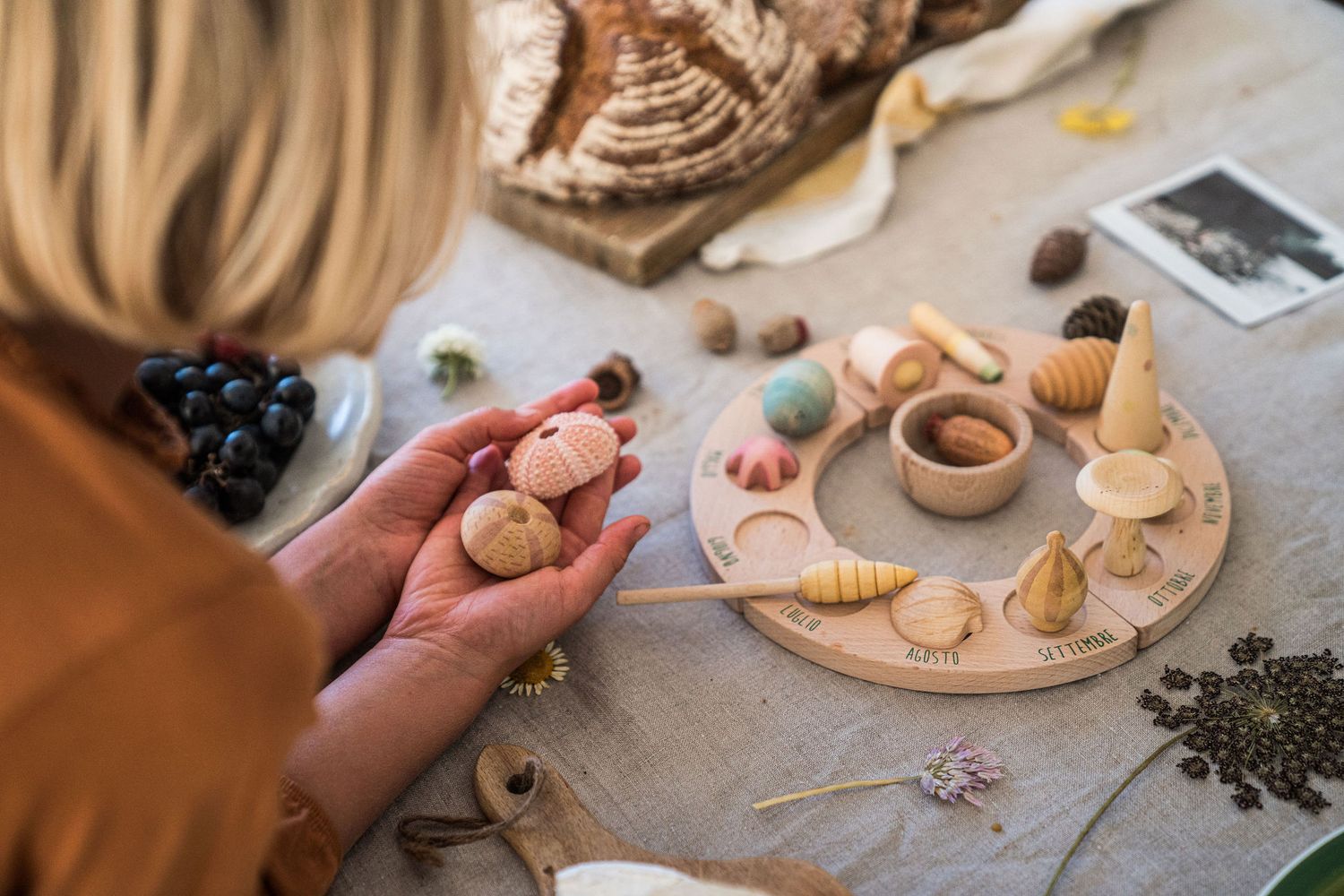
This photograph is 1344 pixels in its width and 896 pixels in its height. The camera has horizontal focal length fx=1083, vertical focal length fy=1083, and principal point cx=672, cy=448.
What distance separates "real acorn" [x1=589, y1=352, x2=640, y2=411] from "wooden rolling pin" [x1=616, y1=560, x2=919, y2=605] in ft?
1.09

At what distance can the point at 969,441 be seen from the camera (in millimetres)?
986

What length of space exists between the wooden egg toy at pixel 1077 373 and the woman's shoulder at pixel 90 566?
74cm

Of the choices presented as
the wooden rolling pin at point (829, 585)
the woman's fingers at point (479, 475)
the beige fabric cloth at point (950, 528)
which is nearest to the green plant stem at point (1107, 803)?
the beige fabric cloth at point (950, 528)

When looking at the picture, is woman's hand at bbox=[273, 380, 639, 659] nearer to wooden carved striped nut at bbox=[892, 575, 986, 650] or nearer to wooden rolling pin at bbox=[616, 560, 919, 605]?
wooden rolling pin at bbox=[616, 560, 919, 605]

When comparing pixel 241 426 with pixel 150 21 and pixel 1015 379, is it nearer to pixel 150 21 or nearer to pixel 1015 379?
pixel 150 21

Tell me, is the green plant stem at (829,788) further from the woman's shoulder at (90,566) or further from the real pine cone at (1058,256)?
the real pine cone at (1058,256)

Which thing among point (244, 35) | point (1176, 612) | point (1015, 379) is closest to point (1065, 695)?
point (1176, 612)

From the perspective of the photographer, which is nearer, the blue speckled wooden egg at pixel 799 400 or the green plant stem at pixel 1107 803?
the green plant stem at pixel 1107 803

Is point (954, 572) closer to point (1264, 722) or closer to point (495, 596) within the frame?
point (1264, 722)

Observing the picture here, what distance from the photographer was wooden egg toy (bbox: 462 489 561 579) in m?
0.89

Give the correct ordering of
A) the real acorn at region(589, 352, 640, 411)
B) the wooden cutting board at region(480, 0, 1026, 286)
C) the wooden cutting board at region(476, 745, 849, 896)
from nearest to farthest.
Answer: the wooden cutting board at region(476, 745, 849, 896) → the real acorn at region(589, 352, 640, 411) → the wooden cutting board at region(480, 0, 1026, 286)

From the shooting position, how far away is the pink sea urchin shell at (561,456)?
955 mm

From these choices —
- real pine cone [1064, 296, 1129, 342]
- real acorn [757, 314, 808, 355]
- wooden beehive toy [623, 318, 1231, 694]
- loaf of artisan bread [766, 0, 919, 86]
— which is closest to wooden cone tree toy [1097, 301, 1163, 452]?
wooden beehive toy [623, 318, 1231, 694]

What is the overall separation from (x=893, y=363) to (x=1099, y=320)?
243 millimetres
